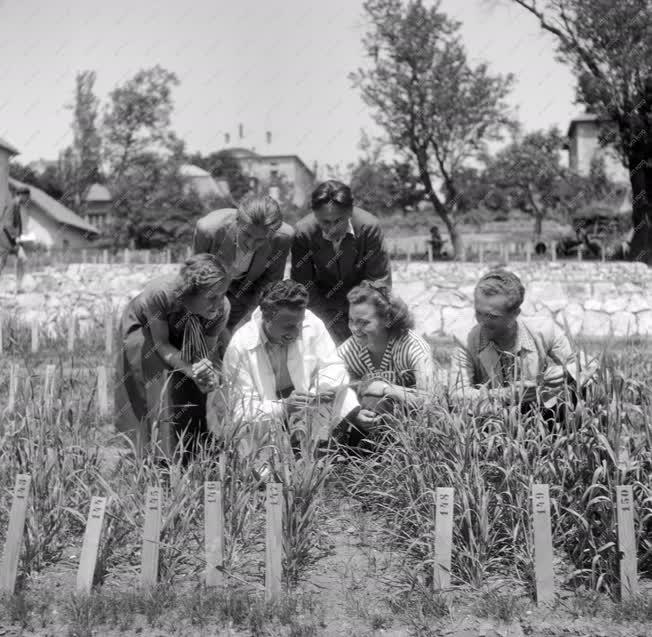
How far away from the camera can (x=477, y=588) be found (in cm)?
275

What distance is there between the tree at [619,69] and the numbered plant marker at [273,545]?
16.4 m

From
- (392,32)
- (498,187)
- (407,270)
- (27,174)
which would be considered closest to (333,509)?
(407,270)

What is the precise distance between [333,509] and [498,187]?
27.7 metres

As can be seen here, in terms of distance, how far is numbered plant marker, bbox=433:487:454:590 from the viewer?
2.66 m

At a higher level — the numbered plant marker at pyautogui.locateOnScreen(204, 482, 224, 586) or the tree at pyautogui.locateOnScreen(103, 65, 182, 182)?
the tree at pyautogui.locateOnScreen(103, 65, 182, 182)

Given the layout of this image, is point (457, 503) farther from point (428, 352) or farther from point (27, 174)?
point (27, 174)

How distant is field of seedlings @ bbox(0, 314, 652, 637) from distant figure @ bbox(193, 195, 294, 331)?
41.2 inches

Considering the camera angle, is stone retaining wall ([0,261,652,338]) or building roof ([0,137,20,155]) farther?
building roof ([0,137,20,155])

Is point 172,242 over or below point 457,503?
over

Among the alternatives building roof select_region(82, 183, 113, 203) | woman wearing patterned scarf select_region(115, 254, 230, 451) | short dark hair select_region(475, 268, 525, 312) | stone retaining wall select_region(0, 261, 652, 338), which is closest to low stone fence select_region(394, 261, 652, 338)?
stone retaining wall select_region(0, 261, 652, 338)

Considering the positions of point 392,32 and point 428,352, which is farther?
point 392,32

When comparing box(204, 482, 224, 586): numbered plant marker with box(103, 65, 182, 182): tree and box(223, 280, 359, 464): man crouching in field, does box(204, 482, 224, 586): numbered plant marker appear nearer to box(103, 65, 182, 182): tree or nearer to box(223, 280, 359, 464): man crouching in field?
box(223, 280, 359, 464): man crouching in field

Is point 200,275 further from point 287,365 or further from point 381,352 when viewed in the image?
point 381,352

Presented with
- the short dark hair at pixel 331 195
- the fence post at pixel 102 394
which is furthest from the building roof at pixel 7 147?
the short dark hair at pixel 331 195
